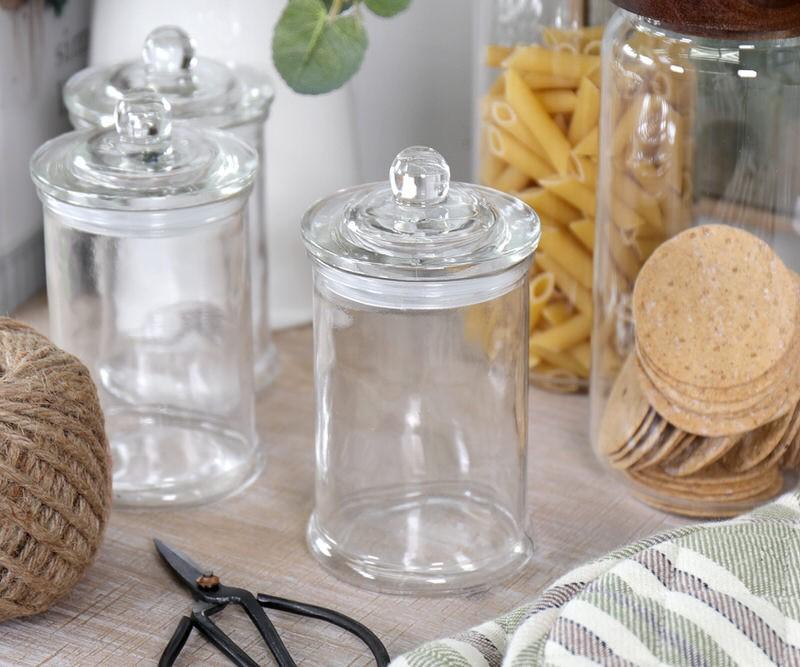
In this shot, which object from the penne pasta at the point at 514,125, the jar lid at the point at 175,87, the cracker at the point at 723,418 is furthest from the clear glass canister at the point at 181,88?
the cracker at the point at 723,418

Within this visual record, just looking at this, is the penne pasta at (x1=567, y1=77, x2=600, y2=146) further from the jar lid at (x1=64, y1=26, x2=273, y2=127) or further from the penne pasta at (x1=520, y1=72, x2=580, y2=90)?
the jar lid at (x1=64, y1=26, x2=273, y2=127)

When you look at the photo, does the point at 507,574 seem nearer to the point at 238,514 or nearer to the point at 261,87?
the point at 238,514

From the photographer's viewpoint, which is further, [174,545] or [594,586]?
[174,545]

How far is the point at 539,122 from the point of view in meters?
0.68

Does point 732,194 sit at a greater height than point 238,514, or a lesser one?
greater

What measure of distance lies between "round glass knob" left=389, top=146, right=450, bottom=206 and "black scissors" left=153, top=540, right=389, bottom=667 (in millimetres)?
160

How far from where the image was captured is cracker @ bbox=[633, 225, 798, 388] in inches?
23.1

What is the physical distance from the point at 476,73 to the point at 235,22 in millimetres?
135

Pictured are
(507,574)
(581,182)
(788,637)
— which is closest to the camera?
(788,637)

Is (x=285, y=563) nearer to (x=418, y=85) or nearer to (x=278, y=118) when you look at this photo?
(x=278, y=118)

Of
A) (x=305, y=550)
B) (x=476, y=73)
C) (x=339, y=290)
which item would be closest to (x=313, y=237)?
(x=339, y=290)

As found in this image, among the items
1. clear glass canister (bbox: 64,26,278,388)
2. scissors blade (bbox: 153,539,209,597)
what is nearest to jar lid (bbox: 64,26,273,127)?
clear glass canister (bbox: 64,26,278,388)

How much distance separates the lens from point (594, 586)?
18.3 inches

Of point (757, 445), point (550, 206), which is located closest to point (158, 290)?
point (550, 206)
